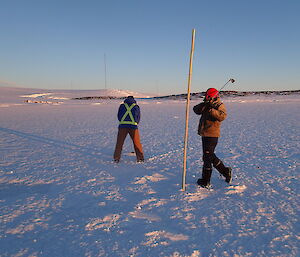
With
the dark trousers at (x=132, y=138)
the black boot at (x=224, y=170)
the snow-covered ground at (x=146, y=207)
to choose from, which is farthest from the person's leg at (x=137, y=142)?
the black boot at (x=224, y=170)

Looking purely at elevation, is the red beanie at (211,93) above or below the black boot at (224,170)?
above

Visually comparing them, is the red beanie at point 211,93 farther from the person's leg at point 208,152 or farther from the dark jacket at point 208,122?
the person's leg at point 208,152

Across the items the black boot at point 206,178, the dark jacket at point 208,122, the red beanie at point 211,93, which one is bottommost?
the black boot at point 206,178

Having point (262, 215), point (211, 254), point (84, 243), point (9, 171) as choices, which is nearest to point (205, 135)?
point (262, 215)

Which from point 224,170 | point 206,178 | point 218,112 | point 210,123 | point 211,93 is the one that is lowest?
point 206,178

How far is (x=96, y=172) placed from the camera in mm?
5035

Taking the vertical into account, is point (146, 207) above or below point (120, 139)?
below

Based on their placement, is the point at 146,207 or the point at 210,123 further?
the point at 210,123

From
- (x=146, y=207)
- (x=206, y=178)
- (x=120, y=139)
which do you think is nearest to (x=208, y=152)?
(x=206, y=178)

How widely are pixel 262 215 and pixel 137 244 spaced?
185 centimetres

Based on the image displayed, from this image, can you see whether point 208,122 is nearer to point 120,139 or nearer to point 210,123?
point 210,123

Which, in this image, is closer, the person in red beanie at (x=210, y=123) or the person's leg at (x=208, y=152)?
the person in red beanie at (x=210, y=123)

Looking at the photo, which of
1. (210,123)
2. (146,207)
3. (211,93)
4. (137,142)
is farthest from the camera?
(137,142)

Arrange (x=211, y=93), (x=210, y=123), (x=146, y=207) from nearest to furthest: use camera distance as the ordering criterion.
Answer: (x=146, y=207) < (x=211, y=93) < (x=210, y=123)
